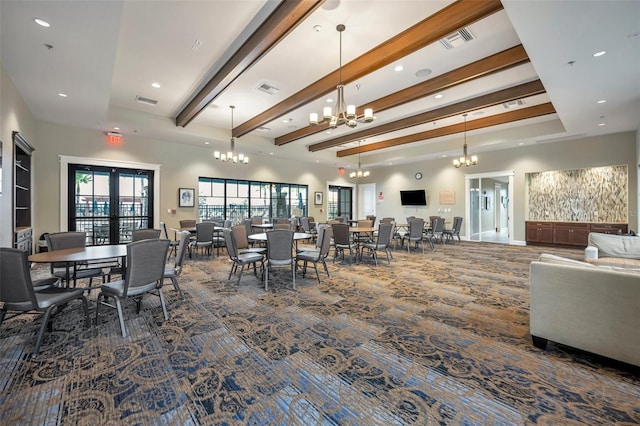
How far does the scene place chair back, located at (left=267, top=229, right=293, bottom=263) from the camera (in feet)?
13.9

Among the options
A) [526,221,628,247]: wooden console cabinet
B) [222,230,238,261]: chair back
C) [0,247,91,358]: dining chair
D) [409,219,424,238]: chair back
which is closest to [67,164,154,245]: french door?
[222,230,238,261]: chair back

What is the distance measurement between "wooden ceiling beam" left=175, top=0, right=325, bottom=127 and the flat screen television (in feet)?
29.8

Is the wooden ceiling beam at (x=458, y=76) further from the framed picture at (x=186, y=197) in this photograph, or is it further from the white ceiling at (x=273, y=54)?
the framed picture at (x=186, y=197)

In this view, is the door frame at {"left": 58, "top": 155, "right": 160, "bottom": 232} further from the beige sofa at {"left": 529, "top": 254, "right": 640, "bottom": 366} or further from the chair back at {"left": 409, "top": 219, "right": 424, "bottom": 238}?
the beige sofa at {"left": 529, "top": 254, "right": 640, "bottom": 366}

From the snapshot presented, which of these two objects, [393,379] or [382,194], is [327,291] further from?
[382,194]

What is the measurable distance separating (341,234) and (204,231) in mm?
3145

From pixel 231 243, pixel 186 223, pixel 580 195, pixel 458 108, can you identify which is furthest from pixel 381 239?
pixel 580 195

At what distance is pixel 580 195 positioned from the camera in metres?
8.55

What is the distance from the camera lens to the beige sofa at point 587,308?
206cm

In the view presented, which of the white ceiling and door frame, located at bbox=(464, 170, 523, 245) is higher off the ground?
the white ceiling

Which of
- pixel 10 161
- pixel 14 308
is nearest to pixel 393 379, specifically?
pixel 14 308

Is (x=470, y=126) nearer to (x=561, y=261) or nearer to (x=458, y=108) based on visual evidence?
(x=458, y=108)

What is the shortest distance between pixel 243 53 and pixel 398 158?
8.57m

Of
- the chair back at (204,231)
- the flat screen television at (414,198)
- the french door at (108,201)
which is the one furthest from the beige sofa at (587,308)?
the flat screen television at (414,198)
